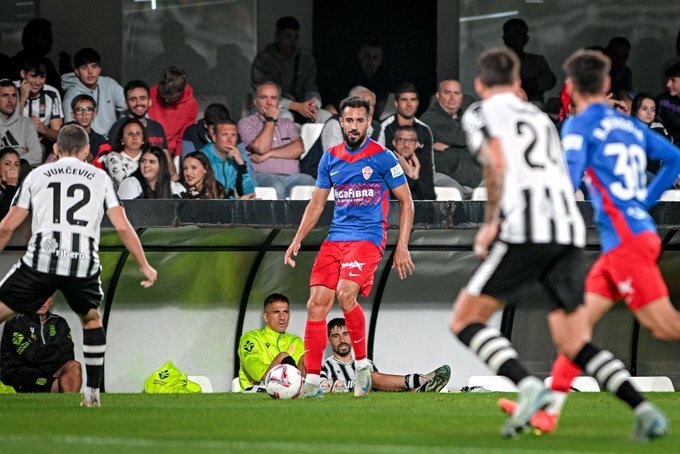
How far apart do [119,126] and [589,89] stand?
823cm

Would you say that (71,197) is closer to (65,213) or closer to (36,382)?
(65,213)

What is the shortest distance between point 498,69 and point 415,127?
839 centimetres

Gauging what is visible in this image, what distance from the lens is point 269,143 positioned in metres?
→ 15.6

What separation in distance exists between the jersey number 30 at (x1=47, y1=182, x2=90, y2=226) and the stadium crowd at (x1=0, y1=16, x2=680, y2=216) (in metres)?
4.11

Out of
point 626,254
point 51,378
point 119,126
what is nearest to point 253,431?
point 626,254

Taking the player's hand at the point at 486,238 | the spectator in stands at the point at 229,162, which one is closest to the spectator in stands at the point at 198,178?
the spectator in stands at the point at 229,162

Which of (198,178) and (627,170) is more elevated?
(627,170)

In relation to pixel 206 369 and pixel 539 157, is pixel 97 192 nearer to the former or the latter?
pixel 539 157

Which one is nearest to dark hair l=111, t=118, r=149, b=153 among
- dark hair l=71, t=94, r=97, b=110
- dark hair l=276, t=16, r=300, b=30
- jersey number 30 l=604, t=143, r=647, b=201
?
dark hair l=71, t=94, r=97, b=110

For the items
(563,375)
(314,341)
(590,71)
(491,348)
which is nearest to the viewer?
(491,348)

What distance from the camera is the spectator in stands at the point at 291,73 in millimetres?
16891

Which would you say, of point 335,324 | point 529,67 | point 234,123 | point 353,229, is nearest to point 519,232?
point 353,229

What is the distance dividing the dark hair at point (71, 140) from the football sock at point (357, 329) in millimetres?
2706

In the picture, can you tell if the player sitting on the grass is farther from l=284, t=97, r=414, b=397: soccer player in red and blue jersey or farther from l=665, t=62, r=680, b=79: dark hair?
l=665, t=62, r=680, b=79: dark hair
